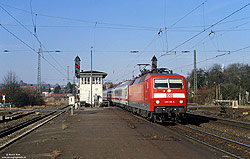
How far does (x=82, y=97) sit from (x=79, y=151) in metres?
40.2

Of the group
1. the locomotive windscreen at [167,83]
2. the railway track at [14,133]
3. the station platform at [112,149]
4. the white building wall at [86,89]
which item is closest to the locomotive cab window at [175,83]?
the locomotive windscreen at [167,83]

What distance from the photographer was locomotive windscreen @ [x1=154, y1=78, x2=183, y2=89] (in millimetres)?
17253

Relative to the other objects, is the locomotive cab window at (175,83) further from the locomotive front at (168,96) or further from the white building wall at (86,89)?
the white building wall at (86,89)

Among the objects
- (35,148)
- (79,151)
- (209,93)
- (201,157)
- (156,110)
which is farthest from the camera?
(209,93)

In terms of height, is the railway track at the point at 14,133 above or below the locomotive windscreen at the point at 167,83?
below

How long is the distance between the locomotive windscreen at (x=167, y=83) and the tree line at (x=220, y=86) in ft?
65.3

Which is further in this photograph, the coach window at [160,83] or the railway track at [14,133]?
the coach window at [160,83]

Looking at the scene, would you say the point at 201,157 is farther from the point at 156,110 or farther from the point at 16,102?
the point at 16,102

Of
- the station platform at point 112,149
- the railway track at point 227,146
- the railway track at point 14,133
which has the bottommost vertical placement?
the railway track at point 14,133

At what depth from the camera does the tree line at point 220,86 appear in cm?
4441

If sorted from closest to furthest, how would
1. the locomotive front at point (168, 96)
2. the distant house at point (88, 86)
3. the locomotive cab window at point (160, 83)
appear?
the locomotive front at point (168, 96), the locomotive cab window at point (160, 83), the distant house at point (88, 86)

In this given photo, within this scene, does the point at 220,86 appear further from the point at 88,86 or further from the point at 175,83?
the point at 175,83

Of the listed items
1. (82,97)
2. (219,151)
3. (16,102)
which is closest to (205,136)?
(219,151)

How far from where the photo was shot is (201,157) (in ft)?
27.8
